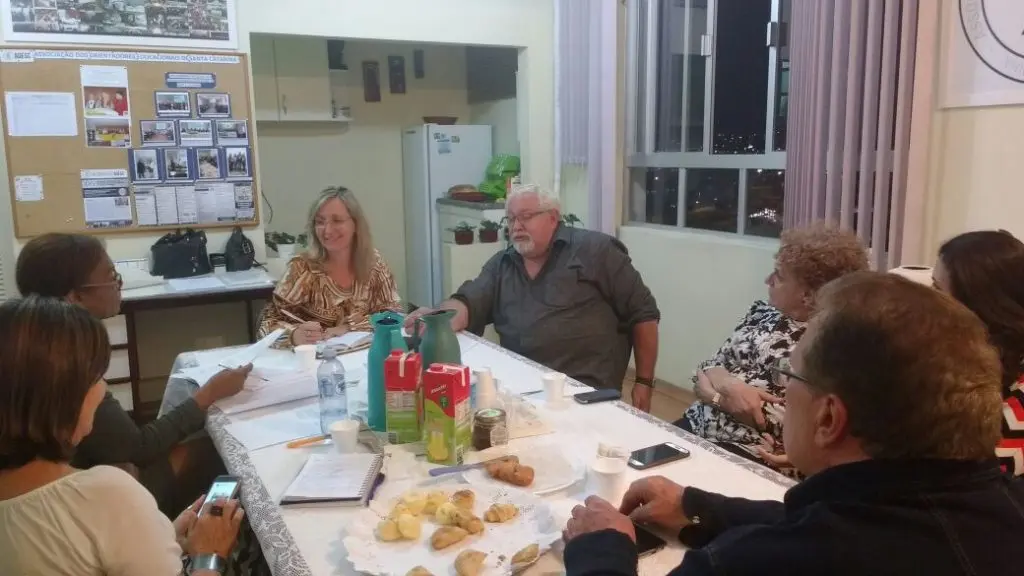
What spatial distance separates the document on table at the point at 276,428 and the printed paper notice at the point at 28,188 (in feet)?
8.12

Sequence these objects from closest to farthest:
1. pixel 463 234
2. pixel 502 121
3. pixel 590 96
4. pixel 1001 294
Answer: pixel 1001 294 → pixel 590 96 → pixel 463 234 → pixel 502 121

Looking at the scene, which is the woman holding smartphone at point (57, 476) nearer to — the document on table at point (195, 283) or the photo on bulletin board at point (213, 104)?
the document on table at point (195, 283)

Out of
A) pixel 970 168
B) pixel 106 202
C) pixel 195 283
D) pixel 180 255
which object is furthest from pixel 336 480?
pixel 106 202

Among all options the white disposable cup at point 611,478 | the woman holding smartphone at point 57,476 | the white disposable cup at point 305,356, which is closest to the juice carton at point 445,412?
the white disposable cup at point 611,478

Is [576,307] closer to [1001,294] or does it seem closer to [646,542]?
[1001,294]

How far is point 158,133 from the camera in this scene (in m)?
3.78

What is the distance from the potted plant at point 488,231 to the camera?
16.0 ft

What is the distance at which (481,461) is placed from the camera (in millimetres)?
1523

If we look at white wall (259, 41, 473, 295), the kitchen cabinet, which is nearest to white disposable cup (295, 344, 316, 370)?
the kitchen cabinet

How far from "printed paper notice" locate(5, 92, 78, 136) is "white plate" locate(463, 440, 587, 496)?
3087 millimetres

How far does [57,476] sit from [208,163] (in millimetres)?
3081

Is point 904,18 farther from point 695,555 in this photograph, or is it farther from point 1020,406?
point 695,555

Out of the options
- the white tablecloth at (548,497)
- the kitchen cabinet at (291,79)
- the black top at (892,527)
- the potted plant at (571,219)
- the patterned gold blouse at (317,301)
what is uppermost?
the kitchen cabinet at (291,79)

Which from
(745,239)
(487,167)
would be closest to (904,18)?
(745,239)
